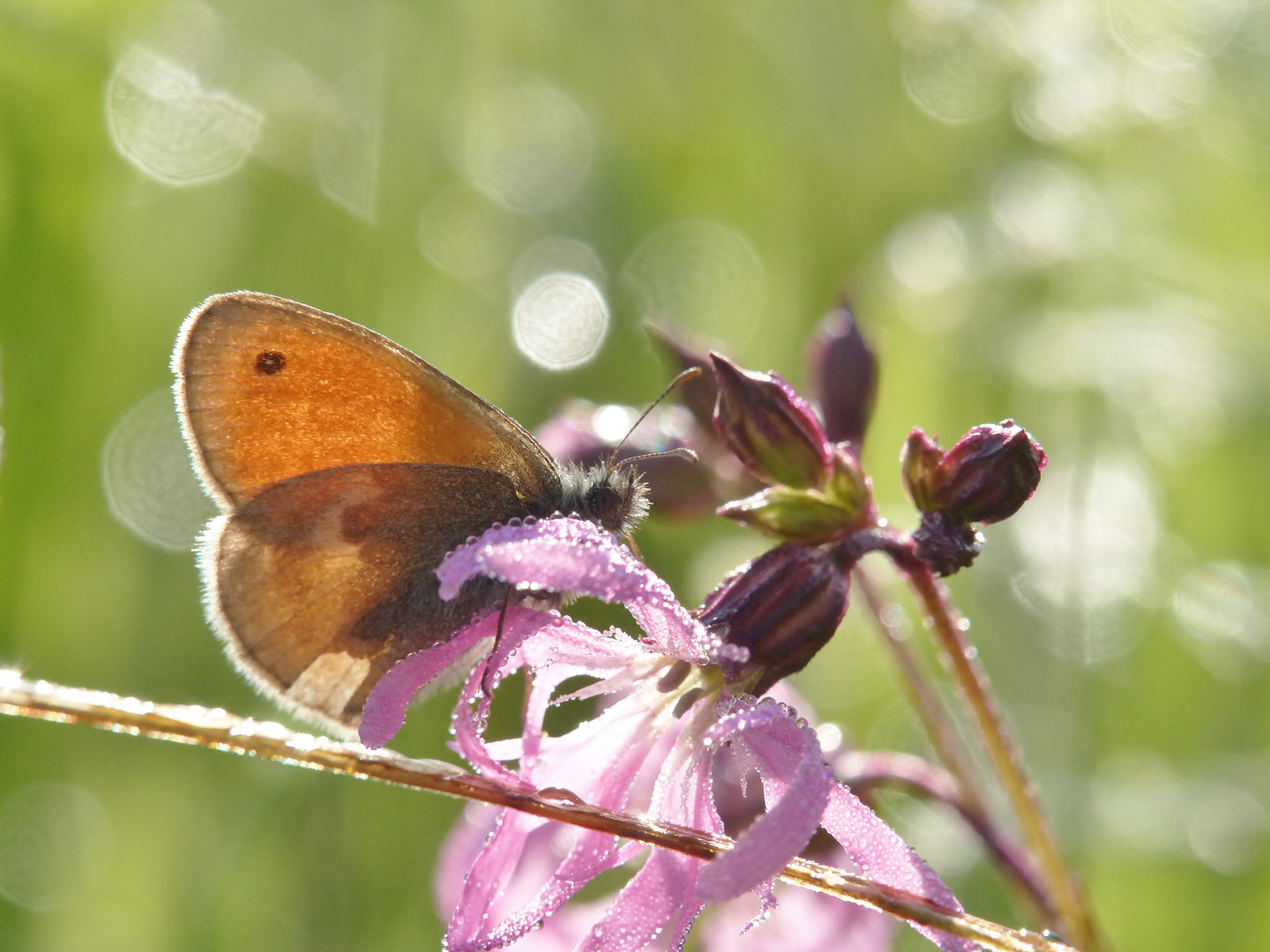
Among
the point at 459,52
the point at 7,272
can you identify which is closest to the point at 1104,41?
the point at 459,52

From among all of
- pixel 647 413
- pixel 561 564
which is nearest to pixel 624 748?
pixel 561 564

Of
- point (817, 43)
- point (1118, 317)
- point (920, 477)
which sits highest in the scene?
point (817, 43)

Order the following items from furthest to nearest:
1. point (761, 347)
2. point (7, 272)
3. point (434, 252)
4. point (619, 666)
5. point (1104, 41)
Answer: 1. point (1104, 41)
2. point (761, 347)
3. point (434, 252)
4. point (7, 272)
5. point (619, 666)

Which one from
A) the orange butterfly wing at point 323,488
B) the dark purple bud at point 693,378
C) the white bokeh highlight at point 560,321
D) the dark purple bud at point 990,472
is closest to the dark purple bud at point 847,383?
the dark purple bud at point 693,378

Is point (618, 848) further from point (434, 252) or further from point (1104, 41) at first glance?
point (1104, 41)

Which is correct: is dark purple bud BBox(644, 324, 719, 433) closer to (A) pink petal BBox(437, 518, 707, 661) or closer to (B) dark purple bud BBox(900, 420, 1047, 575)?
(B) dark purple bud BBox(900, 420, 1047, 575)

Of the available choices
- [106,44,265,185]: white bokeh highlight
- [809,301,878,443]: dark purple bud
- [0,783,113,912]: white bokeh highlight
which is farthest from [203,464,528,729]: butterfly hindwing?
[106,44,265,185]: white bokeh highlight

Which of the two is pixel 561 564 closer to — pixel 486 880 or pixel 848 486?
pixel 486 880
